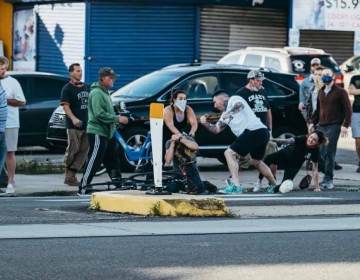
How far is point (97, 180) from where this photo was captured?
18.6 meters

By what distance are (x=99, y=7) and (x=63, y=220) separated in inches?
761

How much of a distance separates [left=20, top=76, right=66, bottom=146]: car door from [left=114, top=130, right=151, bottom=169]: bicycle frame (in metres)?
3.67

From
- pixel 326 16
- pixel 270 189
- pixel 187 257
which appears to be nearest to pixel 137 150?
pixel 270 189

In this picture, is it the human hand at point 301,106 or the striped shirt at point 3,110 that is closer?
the striped shirt at point 3,110

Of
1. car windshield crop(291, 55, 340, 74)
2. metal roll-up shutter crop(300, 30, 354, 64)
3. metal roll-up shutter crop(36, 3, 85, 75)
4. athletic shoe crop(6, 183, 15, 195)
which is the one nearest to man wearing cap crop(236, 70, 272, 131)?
athletic shoe crop(6, 183, 15, 195)

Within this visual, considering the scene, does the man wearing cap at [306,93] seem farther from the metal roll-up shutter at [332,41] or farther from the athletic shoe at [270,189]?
the metal roll-up shutter at [332,41]

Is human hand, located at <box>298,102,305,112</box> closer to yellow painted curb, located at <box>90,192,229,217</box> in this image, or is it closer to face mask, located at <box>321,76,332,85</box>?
face mask, located at <box>321,76,332,85</box>

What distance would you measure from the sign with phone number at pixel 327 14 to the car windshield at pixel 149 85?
45.4ft

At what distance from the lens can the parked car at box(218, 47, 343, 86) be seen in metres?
26.8

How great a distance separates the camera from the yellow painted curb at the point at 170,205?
13227mm

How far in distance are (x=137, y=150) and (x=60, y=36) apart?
1419cm

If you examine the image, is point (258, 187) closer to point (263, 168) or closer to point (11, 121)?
point (263, 168)

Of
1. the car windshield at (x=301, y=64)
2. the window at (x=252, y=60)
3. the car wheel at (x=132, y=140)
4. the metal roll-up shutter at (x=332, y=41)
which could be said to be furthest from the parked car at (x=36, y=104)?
the metal roll-up shutter at (x=332, y=41)

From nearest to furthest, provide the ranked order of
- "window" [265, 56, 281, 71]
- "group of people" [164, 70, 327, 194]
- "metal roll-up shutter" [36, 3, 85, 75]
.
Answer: "group of people" [164, 70, 327, 194] < "window" [265, 56, 281, 71] < "metal roll-up shutter" [36, 3, 85, 75]
